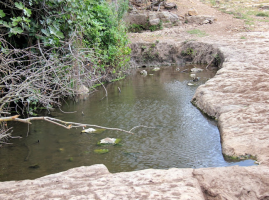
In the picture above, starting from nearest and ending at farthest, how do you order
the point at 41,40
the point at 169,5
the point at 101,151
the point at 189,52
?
the point at 101,151
the point at 41,40
the point at 189,52
the point at 169,5

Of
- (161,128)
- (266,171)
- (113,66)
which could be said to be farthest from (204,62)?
(266,171)

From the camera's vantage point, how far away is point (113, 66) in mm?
9062

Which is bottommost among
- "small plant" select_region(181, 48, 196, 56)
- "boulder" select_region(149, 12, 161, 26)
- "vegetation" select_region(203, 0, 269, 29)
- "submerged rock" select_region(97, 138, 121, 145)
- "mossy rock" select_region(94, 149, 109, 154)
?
"mossy rock" select_region(94, 149, 109, 154)

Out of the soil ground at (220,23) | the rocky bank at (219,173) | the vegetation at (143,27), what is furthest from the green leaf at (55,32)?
the vegetation at (143,27)

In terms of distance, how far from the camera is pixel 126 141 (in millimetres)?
4578

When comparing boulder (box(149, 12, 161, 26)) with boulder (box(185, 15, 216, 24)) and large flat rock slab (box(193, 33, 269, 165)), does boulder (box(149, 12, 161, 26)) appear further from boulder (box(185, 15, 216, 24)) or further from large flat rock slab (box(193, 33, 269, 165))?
large flat rock slab (box(193, 33, 269, 165))

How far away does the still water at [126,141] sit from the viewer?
3.83m

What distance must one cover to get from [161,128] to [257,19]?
13269mm

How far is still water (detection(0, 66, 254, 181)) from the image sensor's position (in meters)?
3.83

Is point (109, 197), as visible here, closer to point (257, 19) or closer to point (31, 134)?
point (31, 134)

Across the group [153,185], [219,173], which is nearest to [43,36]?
[153,185]

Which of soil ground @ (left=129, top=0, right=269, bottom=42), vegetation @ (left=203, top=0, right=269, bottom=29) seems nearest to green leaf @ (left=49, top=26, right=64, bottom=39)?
soil ground @ (left=129, top=0, right=269, bottom=42)

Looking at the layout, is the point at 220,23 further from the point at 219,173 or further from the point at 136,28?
the point at 219,173

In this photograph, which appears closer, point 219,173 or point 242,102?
point 219,173
